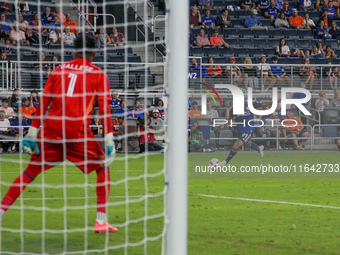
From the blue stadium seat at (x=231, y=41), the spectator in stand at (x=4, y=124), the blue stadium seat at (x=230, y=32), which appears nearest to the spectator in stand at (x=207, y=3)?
the blue stadium seat at (x=230, y=32)

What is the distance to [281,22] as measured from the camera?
898 inches

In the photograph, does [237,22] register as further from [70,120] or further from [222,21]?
[70,120]

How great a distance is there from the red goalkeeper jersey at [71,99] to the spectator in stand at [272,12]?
59.1 feet

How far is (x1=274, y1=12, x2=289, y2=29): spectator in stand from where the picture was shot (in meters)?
22.8

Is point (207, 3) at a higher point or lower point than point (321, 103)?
higher

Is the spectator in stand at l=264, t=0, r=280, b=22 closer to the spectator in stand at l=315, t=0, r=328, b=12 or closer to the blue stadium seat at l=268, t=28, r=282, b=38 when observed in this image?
the blue stadium seat at l=268, t=28, r=282, b=38

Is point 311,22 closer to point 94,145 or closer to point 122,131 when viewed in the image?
point 122,131

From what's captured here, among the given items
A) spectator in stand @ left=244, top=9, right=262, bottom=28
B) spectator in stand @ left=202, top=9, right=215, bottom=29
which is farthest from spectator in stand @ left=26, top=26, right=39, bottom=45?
spectator in stand @ left=244, top=9, right=262, bottom=28

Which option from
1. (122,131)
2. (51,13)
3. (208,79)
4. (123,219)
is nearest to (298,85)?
(208,79)

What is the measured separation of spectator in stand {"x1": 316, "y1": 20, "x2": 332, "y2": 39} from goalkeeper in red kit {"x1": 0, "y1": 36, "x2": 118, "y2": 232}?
59.6 feet

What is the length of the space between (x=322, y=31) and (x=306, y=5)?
1.59 meters

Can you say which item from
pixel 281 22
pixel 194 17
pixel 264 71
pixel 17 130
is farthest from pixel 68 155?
pixel 281 22

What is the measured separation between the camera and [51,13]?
60.2 ft

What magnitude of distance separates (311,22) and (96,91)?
61.2 feet
